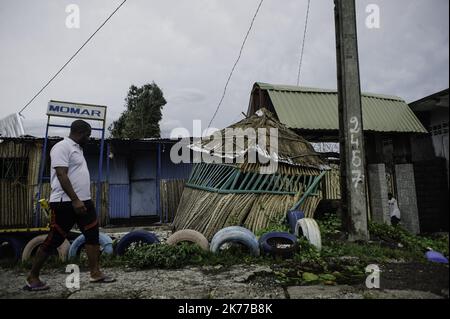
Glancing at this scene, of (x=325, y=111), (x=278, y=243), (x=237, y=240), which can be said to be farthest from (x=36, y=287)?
(x=325, y=111)

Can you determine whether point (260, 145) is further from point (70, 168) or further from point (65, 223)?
point (65, 223)

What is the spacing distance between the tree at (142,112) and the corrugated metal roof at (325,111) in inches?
537

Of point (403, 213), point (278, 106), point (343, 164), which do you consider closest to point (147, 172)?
point (278, 106)

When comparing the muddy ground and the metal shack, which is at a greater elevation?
the metal shack

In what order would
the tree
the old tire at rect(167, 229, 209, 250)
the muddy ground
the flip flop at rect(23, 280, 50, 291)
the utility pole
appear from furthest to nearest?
1. the tree
2. the utility pole
3. the old tire at rect(167, 229, 209, 250)
4. the flip flop at rect(23, 280, 50, 291)
5. the muddy ground

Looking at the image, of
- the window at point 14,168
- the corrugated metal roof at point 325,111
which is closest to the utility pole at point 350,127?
the corrugated metal roof at point 325,111

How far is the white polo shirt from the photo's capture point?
3309mm

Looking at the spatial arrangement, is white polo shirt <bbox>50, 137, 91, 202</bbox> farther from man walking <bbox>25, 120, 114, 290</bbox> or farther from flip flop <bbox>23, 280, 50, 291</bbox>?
flip flop <bbox>23, 280, 50, 291</bbox>

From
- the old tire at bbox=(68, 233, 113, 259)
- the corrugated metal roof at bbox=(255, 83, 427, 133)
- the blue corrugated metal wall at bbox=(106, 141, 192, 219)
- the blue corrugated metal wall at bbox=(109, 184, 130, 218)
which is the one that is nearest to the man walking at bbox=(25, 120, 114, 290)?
the old tire at bbox=(68, 233, 113, 259)

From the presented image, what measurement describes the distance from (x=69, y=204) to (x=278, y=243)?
10.9 ft

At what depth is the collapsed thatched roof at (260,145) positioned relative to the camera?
683cm

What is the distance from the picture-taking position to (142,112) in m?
23.1

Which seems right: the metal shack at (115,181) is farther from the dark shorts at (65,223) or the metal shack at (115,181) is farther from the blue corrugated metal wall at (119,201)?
the dark shorts at (65,223)
